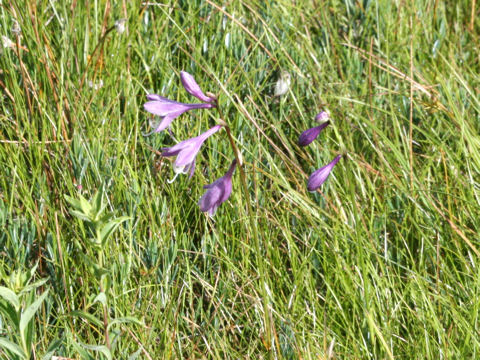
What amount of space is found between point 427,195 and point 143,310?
3.36 feet

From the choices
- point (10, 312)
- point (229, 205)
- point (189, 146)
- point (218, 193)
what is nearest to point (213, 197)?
point (218, 193)

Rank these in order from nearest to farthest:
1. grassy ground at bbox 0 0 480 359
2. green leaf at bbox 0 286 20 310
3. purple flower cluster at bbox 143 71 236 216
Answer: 1. green leaf at bbox 0 286 20 310
2. purple flower cluster at bbox 143 71 236 216
3. grassy ground at bbox 0 0 480 359

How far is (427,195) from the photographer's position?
232 cm

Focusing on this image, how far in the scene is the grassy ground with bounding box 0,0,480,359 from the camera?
1.99m

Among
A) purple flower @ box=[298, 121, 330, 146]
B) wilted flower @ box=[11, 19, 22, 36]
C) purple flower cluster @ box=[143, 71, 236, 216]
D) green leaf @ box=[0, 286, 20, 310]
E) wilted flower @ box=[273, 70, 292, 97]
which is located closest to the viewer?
green leaf @ box=[0, 286, 20, 310]

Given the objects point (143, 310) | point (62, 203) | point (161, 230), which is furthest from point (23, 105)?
point (143, 310)

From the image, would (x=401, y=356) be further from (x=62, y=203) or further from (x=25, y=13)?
(x=25, y=13)

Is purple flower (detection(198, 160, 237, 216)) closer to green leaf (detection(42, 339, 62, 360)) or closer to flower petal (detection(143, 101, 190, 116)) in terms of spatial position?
flower petal (detection(143, 101, 190, 116))

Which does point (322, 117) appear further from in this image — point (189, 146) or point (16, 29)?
point (16, 29)

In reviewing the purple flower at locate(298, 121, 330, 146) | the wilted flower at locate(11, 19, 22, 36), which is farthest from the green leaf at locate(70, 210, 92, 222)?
the wilted flower at locate(11, 19, 22, 36)

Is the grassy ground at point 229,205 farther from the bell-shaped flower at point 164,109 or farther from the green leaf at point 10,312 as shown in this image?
the bell-shaped flower at point 164,109

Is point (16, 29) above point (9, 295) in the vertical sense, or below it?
above

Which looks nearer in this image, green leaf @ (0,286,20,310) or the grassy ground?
green leaf @ (0,286,20,310)

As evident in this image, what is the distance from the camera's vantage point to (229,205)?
2432 millimetres
